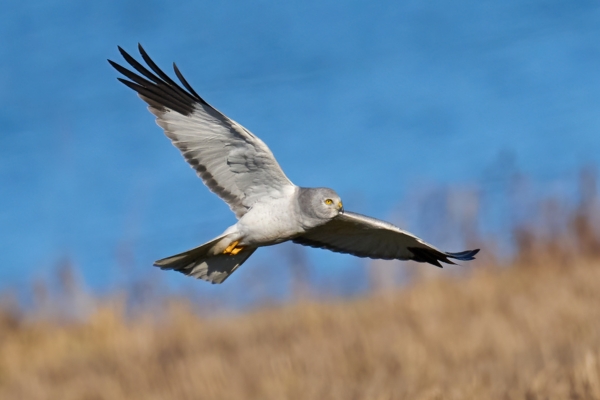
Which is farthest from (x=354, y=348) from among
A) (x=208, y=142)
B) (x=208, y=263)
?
(x=208, y=142)

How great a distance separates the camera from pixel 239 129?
5.00m

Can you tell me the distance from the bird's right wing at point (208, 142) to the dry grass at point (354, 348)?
2.27 metres

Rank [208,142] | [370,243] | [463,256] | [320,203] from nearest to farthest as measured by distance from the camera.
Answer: [320,203] → [208,142] → [463,256] → [370,243]

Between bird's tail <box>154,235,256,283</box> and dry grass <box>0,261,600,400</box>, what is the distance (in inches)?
78.7

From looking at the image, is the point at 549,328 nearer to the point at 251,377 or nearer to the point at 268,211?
the point at 251,377

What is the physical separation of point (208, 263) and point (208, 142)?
75 cm

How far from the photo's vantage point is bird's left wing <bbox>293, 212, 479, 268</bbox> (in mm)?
5738

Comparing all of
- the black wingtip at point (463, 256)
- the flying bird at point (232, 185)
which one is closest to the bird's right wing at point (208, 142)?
the flying bird at point (232, 185)

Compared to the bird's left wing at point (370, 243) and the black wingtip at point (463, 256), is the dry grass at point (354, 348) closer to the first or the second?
the bird's left wing at point (370, 243)

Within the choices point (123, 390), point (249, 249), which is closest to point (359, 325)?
point (123, 390)

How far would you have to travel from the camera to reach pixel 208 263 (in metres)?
5.45

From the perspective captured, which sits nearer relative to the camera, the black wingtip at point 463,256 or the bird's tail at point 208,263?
the bird's tail at point 208,263

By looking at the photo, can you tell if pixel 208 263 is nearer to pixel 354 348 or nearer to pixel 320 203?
pixel 320 203

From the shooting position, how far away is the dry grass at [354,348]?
7.20 m
